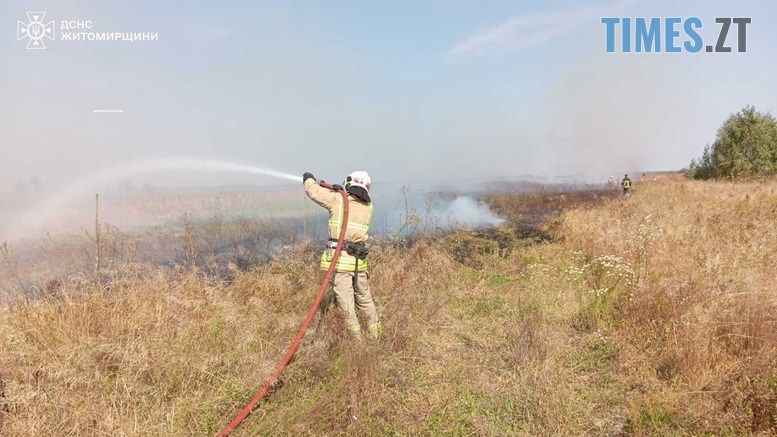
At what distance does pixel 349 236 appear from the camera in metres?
4.74

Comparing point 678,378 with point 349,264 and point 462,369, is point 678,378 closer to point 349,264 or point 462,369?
point 462,369

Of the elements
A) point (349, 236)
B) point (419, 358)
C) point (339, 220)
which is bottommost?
point (419, 358)

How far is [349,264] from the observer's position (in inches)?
185

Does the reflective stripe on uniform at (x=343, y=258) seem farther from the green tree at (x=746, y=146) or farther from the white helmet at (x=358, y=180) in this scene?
the green tree at (x=746, y=146)

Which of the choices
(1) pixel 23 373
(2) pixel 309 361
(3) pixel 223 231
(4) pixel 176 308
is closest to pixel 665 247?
(2) pixel 309 361

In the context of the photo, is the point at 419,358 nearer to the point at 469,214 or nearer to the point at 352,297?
the point at 352,297

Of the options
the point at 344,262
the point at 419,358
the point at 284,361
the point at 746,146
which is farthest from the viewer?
the point at 746,146

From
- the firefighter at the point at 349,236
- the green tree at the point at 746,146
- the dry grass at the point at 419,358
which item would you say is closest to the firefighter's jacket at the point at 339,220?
the firefighter at the point at 349,236

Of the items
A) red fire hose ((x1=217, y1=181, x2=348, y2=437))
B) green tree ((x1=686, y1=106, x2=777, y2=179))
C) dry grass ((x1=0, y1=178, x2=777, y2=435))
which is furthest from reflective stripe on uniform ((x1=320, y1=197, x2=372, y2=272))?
→ green tree ((x1=686, y1=106, x2=777, y2=179))

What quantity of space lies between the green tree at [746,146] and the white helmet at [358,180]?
35145 mm

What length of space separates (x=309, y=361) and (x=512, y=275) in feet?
17.5

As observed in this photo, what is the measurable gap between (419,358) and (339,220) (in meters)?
2.03

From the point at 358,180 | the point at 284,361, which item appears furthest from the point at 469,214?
the point at 284,361

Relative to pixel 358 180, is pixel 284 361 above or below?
below
